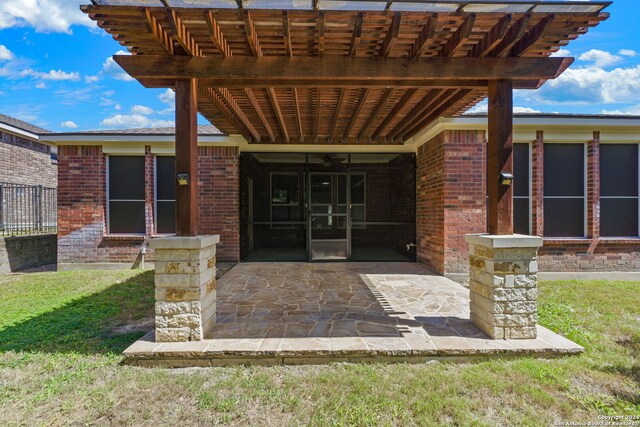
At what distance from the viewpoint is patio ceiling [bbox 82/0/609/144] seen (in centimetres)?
257

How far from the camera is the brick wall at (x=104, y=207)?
668 cm

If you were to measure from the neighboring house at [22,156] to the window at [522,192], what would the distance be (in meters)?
12.3

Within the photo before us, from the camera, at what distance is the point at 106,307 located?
4227 millimetres

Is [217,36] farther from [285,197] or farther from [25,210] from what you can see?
[25,210]

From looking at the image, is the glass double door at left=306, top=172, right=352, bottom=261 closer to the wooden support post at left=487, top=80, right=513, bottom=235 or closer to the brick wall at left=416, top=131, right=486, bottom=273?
the brick wall at left=416, top=131, right=486, bottom=273

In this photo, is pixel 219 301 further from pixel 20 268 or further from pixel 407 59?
pixel 20 268

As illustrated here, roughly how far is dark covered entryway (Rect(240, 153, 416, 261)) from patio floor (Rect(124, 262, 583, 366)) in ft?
6.75

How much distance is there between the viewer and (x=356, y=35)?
2.81 metres

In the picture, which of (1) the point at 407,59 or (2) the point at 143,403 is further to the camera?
(1) the point at 407,59

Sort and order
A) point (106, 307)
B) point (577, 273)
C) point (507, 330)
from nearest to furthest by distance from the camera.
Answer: point (507, 330)
point (106, 307)
point (577, 273)

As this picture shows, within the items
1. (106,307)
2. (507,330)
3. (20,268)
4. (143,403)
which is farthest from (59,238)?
(507,330)

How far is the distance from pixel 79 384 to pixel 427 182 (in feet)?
20.4

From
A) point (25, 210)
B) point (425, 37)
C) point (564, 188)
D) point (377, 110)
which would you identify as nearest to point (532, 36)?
point (425, 37)

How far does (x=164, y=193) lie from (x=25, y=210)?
4.81 meters
